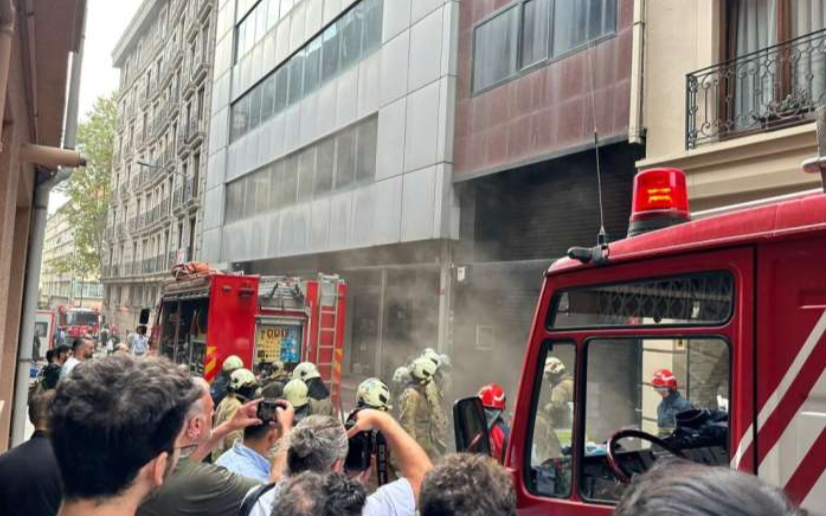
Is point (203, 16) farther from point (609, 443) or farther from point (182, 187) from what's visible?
point (609, 443)

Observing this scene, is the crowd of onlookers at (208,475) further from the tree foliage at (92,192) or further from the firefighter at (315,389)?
the tree foliage at (92,192)

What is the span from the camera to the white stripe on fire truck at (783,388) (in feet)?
7.07

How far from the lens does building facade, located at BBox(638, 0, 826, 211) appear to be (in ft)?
24.5

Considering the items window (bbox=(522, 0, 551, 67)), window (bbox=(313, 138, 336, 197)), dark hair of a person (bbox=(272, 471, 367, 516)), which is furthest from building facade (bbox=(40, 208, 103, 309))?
dark hair of a person (bbox=(272, 471, 367, 516))

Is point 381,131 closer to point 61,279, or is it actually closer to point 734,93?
point 734,93

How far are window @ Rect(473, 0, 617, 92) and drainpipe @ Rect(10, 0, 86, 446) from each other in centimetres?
789

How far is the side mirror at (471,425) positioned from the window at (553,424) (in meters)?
0.24

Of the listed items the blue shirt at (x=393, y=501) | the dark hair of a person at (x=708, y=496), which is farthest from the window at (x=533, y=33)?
the dark hair of a person at (x=708, y=496)

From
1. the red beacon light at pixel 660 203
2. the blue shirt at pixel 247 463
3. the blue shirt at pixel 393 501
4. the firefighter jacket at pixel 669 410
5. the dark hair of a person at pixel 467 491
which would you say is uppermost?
the red beacon light at pixel 660 203

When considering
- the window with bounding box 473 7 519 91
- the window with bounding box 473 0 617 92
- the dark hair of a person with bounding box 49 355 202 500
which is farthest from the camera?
the window with bounding box 473 7 519 91

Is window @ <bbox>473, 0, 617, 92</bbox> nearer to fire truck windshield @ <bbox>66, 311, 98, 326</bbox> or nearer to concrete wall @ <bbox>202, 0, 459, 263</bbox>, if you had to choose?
concrete wall @ <bbox>202, 0, 459, 263</bbox>

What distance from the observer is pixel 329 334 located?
35.0 ft

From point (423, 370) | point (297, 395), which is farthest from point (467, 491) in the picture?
point (423, 370)

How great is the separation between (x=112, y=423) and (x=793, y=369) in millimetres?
2046
